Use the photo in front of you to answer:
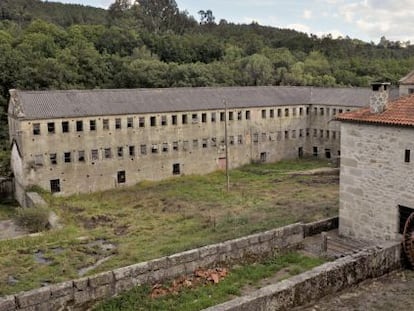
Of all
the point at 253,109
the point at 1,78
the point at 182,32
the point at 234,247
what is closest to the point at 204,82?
the point at 253,109

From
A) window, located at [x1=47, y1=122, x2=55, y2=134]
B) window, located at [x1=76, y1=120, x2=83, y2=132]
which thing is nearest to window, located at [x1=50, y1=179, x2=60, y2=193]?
window, located at [x1=47, y1=122, x2=55, y2=134]

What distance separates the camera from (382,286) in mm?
12633

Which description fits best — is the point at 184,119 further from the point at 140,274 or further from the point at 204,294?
the point at 204,294

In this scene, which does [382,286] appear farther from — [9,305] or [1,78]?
[1,78]

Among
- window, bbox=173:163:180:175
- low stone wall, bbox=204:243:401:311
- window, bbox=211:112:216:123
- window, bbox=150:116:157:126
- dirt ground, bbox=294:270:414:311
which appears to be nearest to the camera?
low stone wall, bbox=204:243:401:311

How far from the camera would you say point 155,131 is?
40.4m

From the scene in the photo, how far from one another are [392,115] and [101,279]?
1205cm

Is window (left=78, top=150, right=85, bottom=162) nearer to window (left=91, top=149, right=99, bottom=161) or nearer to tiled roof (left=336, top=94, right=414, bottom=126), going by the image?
window (left=91, top=149, right=99, bottom=161)

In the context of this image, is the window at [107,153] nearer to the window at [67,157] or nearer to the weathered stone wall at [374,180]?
the window at [67,157]

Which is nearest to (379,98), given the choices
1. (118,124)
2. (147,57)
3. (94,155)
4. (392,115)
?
(392,115)

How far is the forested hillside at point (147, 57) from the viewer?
57719 millimetres

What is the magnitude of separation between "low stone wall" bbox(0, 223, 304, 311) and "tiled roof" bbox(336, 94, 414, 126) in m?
5.07

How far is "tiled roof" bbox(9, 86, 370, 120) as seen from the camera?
119 feet

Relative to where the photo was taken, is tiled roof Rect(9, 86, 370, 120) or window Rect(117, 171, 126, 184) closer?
tiled roof Rect(9, 86, 370, 120)
